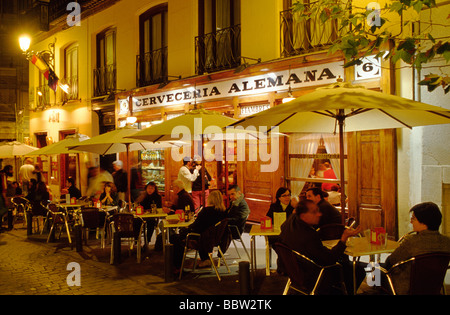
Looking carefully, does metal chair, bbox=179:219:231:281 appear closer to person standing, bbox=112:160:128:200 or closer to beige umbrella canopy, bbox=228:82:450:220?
beige umbrella canopy, bbox=228:82:450:220

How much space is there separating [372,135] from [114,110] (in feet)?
33.8

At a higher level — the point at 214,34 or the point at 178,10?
the point at 178,10

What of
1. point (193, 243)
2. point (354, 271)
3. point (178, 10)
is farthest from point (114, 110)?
point (354, 271)

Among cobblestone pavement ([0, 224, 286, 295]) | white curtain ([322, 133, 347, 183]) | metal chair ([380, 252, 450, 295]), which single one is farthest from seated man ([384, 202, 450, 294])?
white curtain ([322, 133, 347, 183])

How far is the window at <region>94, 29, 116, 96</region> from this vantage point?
Result: 1555 cm

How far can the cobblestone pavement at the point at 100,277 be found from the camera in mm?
6090

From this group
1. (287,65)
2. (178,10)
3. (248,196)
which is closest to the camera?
(287,65)

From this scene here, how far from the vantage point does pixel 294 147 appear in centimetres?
976

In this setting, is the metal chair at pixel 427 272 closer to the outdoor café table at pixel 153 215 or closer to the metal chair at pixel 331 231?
the metal chair at pixel 331 231

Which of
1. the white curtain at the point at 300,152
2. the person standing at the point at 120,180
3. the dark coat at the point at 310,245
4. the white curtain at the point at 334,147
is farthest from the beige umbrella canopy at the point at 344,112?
the person standing at the point at 120,180

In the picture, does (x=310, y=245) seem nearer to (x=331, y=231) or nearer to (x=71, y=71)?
(x=331, y=231)

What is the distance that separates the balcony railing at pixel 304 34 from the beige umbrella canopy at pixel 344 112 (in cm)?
344

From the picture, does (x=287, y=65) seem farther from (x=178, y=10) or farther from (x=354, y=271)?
(x=354, y=271)

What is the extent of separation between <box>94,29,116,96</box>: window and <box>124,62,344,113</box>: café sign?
251 cm
